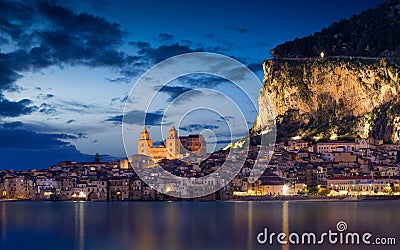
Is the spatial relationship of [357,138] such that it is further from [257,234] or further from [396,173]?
[257,234]

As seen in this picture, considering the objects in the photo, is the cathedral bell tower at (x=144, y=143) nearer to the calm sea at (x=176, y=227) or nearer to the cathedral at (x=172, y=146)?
the cathedral at (x=172, y=146)

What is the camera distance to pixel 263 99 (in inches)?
2650

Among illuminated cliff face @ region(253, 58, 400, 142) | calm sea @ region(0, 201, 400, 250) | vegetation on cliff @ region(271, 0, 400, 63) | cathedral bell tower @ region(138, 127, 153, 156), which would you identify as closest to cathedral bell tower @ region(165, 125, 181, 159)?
cathedral bell tower @ region(138, 127, 153, 156)

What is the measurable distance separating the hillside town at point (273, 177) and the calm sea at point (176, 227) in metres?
12.3

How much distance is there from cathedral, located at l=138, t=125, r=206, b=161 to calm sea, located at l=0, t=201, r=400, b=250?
3782 cm

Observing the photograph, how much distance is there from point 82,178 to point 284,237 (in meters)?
29.5

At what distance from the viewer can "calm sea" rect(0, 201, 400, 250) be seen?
61.0 ft

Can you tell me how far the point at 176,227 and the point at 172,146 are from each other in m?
47.2

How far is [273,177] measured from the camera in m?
43.0

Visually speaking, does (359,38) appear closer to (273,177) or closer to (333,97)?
(333,97)

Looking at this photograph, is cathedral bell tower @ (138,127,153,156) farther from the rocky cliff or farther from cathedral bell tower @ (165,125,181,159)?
the rocky cliff

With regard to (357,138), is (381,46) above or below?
above

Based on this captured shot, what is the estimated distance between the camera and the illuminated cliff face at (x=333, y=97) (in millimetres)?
55781

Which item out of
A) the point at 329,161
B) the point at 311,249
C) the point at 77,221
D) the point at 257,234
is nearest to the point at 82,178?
the point at 329,161
